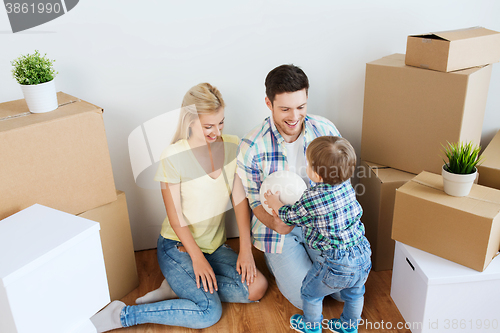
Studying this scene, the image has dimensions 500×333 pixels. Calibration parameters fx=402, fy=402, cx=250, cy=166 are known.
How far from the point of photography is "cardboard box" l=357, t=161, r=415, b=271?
171cm

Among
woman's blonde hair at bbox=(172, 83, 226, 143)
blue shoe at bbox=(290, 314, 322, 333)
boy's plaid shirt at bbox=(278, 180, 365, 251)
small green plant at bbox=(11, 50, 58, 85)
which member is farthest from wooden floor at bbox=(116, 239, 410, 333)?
small green plant at bbox=(11, 50, 58, 85)

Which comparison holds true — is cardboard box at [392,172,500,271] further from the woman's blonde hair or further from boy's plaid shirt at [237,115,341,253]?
the woman's blonde hair

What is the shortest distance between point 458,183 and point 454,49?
494 millimetres

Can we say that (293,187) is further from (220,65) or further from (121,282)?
(121,282)

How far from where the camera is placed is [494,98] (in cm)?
202

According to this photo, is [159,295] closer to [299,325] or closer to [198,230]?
[198,230]

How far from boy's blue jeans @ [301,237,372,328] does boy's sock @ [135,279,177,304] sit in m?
0.59

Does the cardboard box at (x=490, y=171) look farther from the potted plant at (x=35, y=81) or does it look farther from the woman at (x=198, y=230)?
the potted plant at (x=35, y=81)

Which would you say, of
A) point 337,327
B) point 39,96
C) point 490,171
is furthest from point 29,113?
point 490,171

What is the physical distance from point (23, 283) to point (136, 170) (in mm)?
962

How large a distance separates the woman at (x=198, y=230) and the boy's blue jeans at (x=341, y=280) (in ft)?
0.94

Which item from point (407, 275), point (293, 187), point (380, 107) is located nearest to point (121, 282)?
point (293, 187)

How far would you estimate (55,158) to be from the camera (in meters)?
1.39

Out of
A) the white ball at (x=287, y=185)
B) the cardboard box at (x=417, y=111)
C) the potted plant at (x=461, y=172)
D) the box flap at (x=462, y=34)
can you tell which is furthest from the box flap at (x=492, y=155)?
the white ball at (x=287, y=185)
